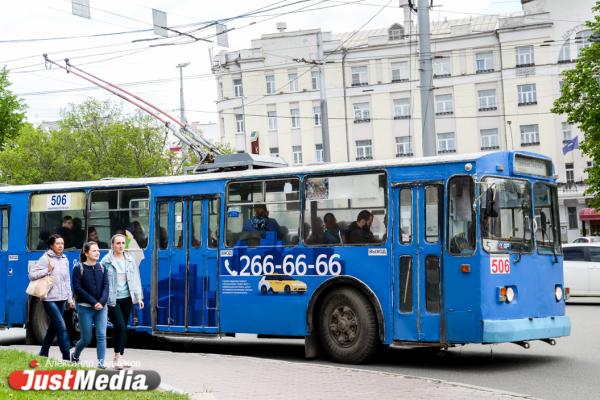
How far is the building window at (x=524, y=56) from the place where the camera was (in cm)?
6669

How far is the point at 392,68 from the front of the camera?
70125mm

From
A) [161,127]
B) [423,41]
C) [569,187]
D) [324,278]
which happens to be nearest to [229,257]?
[324,278]

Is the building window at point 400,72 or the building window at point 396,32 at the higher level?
the building window at point 396,32

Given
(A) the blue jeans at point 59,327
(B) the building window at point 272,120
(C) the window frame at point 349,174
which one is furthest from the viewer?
(B) the building window at point 272,120

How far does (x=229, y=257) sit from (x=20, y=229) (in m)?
5.06

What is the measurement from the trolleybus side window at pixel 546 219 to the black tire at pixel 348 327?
2.51 m

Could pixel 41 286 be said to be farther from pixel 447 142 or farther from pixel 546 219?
pixel 447 142

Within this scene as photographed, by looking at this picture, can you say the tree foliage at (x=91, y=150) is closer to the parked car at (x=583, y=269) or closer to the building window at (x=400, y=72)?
the building window at (x=400, y=72)

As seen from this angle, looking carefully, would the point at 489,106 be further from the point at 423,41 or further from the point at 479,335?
the point at 479,335

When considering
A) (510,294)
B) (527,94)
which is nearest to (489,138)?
(527,94)

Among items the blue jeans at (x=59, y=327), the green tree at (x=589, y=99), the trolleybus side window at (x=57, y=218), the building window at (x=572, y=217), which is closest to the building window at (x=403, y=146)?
the building window at (x=572, y=217)

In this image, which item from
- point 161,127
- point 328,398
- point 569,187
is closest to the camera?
point 328,398

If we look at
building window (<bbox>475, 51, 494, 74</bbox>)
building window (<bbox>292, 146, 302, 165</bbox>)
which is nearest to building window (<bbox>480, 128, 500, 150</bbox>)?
building window (<bbox>475, 51, 494, 74</bbox>)

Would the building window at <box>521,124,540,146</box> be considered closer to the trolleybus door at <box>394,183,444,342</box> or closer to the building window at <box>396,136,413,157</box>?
the building window at <box>396,136,413,157</box>
